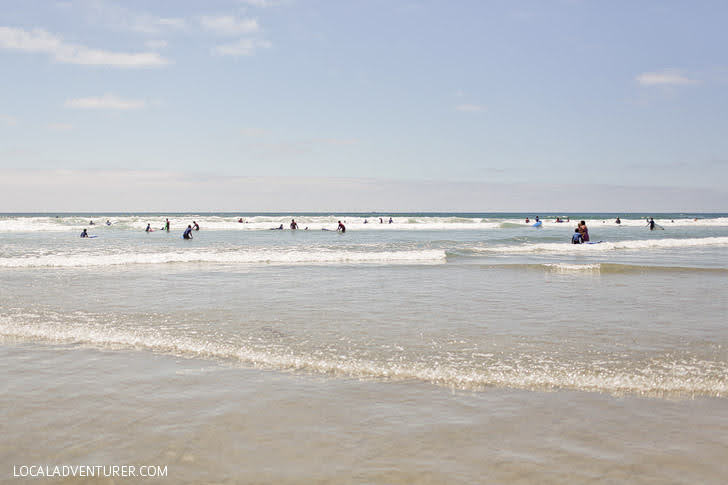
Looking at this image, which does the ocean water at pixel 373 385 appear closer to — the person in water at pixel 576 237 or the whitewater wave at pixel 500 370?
the whitewater wave at pixel 500 370

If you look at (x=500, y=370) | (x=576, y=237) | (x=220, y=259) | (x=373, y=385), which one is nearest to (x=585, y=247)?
(x=576, y=237)

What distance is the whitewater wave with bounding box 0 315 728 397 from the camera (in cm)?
528

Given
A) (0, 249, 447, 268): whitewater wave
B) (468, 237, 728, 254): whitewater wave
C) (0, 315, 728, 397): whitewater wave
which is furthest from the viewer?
(468, 237, 728, 254): whitewater wave

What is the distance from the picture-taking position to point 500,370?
19.1 ft

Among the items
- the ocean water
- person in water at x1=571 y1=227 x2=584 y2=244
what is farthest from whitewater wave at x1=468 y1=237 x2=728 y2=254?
the ocean water

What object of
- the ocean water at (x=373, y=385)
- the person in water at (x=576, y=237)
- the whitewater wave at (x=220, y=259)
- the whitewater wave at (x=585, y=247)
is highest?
the person in water at (x=576, y=237)

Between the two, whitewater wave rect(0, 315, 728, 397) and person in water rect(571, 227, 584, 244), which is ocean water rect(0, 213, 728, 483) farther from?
person in water rect(571, 227, 584, 244)

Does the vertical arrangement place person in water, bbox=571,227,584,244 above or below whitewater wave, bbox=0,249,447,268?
above

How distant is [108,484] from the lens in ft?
11.0

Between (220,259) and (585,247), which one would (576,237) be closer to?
(585,247)

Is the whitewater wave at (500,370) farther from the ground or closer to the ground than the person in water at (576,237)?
closer to the ground

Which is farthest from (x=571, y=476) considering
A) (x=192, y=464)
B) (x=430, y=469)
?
(x=192, y=464)

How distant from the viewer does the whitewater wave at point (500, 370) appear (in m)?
5.28

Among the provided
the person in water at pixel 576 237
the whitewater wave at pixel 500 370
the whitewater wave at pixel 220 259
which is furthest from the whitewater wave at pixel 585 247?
the whitewater wave at pixel 500 370
